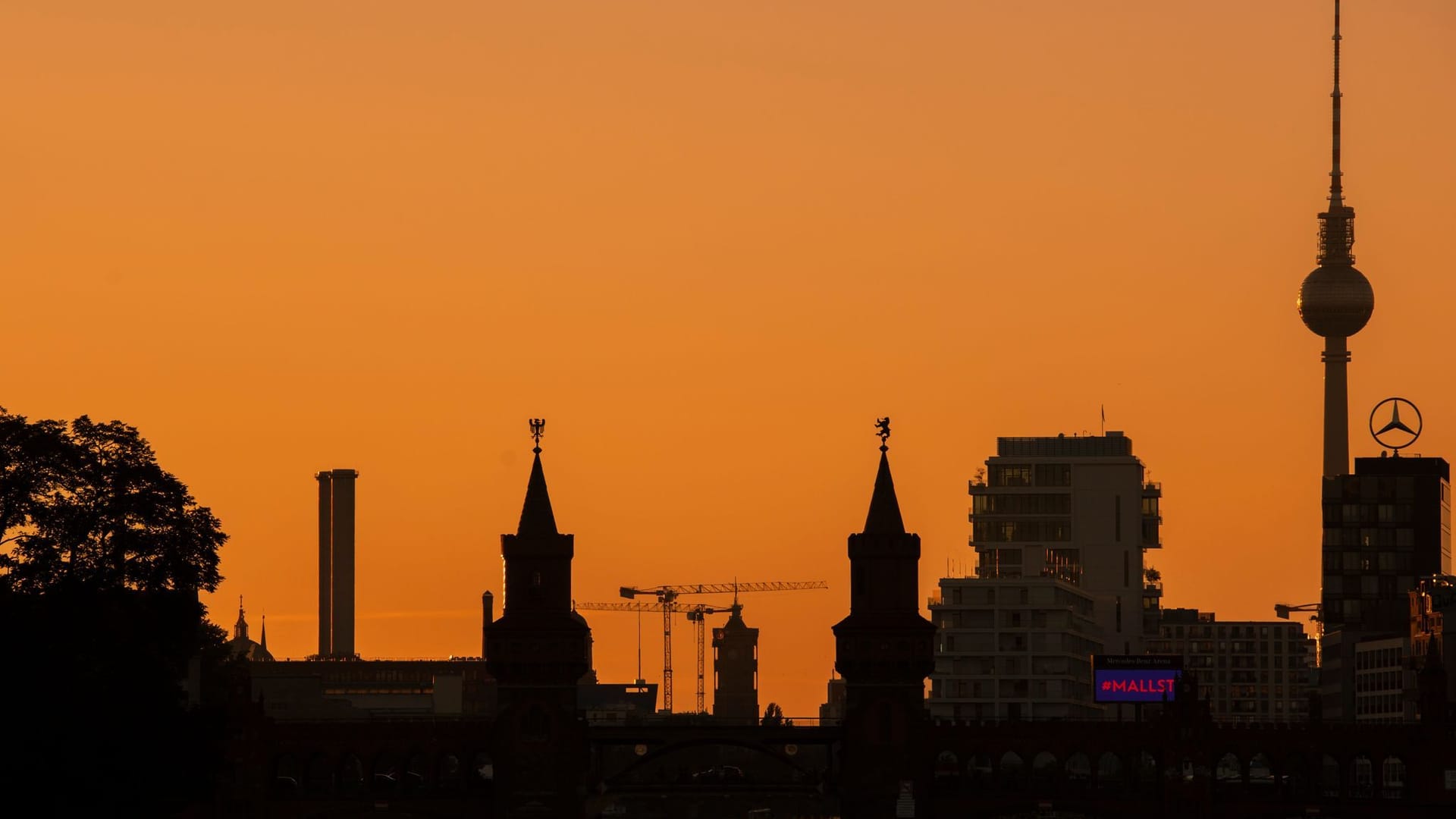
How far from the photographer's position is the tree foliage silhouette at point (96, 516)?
121 meters

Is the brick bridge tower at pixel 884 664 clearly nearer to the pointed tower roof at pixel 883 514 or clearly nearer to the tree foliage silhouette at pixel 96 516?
the pointed tower roof at pixel 883 514

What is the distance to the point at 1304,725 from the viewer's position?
177250 mm

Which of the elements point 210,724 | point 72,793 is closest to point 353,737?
point 210,724

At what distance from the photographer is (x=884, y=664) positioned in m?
179

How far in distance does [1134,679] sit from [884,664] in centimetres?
2203

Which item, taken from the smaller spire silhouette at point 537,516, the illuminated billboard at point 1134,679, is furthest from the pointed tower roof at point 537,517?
the illuminated billboard at point 1134,679

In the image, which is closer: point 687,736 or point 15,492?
point 15,492

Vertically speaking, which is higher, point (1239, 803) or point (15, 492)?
point (15, 492)

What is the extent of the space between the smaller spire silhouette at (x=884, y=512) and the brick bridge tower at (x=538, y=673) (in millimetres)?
17333

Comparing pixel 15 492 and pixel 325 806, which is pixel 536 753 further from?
pixel 15 492

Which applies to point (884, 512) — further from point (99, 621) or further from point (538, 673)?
point (99, 621)

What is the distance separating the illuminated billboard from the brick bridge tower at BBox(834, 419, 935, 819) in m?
17.9

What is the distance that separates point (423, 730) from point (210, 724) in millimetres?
52848

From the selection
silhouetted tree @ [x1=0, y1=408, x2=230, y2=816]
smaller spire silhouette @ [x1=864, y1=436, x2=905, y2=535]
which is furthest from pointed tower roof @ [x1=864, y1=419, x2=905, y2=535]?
silhouetted tree @ [x1=0, y1=408, x2=230, y2=816]
